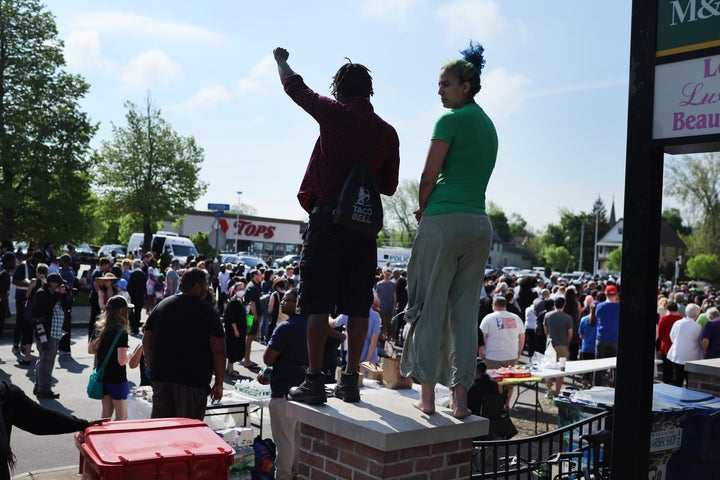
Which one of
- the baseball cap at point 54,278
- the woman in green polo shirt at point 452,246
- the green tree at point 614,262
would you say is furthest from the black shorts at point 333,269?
the green tree at point 614,262

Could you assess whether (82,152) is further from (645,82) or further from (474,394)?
(645,82)

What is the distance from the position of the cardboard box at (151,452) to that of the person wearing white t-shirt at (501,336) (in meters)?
8.50

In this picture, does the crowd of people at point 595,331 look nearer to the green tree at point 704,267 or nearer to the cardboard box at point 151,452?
the cardboard box at point 151,452

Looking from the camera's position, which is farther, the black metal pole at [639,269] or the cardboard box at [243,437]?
the cardboard box at [243,437]

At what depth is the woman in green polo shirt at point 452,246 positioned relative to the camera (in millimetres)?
3492

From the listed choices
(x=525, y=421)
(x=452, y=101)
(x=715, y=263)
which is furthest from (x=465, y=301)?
(x=715, y=263)

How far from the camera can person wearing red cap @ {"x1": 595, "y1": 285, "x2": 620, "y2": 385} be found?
1262cm

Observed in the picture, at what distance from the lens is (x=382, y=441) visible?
2998 mm

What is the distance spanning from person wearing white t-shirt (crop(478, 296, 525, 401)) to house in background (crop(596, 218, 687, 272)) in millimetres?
73770

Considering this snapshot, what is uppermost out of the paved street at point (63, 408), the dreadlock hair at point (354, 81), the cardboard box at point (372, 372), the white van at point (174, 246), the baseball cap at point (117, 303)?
the dreadlock hair at point (354, 81)

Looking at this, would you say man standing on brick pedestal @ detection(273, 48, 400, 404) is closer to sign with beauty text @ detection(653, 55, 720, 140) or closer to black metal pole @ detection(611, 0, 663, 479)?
black metal pole @ detection(611, 0, 663, 479)

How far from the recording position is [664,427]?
183 inches

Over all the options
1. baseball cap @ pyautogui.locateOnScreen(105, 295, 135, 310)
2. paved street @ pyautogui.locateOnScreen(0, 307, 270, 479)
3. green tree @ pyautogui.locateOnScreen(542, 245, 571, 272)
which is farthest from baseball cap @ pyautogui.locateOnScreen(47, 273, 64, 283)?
green tree @ pyautogui.locateOnScreen(542, 245, 571, 272)

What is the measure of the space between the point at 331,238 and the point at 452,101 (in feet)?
3.27
